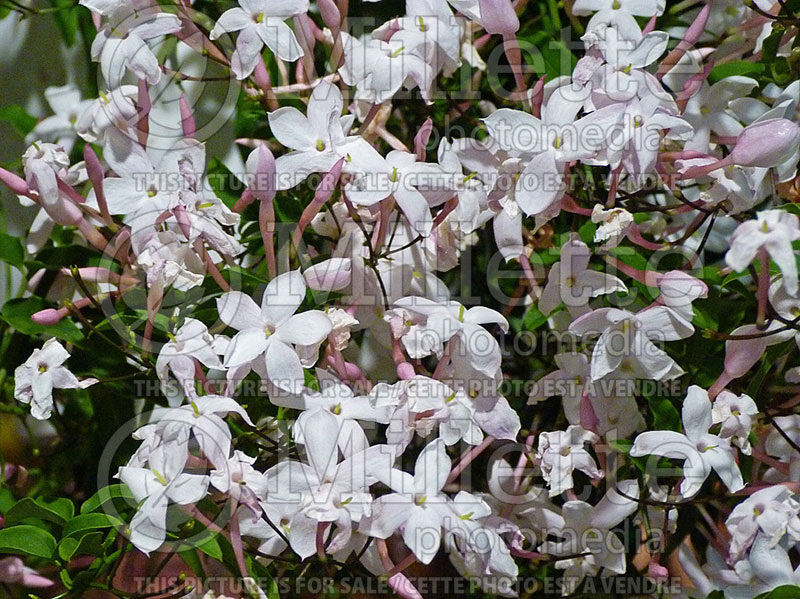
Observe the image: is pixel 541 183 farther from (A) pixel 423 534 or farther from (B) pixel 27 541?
(B) pixel 27 541

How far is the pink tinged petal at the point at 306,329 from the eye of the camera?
1.73 feet

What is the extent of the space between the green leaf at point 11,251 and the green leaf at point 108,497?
24cm

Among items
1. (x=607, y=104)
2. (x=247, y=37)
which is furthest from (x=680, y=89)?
(x=247, y=37)

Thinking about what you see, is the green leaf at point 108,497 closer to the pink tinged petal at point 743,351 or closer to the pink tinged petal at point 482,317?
the pink tinged petal at point 482,317

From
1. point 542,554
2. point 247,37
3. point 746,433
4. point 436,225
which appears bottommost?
point 542,554

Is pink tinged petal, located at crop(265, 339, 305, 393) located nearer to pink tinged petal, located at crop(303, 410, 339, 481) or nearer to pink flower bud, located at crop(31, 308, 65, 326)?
pink tinged petal, located at crop(303, 410, 339, 481)

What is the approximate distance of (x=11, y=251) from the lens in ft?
2.31

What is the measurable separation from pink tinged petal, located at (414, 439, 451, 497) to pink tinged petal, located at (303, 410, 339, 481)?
0.19 feet

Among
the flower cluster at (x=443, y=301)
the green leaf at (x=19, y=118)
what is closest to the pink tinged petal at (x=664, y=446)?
the flower cluster at (x=443, y=301)

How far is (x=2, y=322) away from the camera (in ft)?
2.35

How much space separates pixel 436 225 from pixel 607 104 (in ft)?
0.46

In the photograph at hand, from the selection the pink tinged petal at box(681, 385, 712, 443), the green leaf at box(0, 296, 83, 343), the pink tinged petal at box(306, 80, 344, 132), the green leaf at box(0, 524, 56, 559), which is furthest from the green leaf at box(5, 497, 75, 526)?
the pink tinged petal at box(681, 385, 712, 443)

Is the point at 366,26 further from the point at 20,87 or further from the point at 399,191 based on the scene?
the point at 20,87

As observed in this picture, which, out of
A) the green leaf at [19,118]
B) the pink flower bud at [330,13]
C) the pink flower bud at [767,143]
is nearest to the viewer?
the pink flower bud at [767,143]
